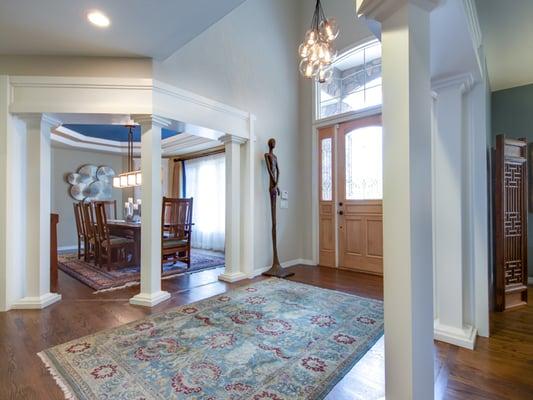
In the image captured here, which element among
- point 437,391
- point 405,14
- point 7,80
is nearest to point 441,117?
point 405,14

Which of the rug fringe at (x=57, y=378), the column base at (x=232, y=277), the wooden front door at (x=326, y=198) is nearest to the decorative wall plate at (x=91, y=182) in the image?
the column base at (x=232, y=277)

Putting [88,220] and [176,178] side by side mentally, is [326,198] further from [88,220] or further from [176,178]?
[176,178]

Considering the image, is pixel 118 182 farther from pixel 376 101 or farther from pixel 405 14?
pixel 405 14

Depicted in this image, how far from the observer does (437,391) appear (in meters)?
1.51

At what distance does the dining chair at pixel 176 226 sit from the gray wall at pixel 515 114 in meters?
4.76

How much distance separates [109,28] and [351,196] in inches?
141

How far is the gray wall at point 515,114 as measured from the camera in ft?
12.2

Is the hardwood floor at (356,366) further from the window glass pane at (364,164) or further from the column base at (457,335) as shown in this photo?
the window glass pane at (364,164)

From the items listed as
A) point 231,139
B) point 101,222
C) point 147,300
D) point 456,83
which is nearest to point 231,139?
point 231,139

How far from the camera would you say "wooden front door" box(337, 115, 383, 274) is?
A: 13.1 ft

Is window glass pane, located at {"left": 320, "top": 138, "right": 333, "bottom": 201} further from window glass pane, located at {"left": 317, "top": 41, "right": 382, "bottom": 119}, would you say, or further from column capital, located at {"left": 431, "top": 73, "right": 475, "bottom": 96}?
column capital, located at {"left": 431, "top": 73, "right": 475, "bottom": 96}

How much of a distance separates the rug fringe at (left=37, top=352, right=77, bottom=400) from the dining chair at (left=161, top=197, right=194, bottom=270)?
238 centimetres

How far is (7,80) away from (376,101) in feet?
14.4

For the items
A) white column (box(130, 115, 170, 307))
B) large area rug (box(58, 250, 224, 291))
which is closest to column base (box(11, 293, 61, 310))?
large area rug (box(58, 250, 224, 291))
